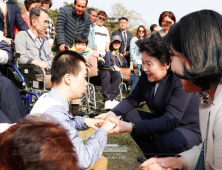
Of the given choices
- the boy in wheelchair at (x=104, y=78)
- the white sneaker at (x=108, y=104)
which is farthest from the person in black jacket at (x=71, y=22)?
the white sneaker at (x=108, y=104)

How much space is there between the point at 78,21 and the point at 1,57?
2745mm

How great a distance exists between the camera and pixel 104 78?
5.45 metres

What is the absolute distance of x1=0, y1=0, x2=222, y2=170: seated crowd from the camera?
0.82 metres

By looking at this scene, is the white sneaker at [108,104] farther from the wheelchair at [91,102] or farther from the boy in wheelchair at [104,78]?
the wheelchair at [91,102]

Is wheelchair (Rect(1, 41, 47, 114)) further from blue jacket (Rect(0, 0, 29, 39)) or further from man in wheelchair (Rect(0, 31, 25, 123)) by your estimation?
blue jacket (Rect(0, 0, 29, 39))

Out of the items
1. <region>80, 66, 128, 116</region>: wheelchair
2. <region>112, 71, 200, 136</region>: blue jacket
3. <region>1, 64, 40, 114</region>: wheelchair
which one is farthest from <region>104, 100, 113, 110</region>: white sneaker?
<region>112, 71, 200, 136</region>: blue jacket

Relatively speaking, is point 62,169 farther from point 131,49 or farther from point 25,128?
point 131,49

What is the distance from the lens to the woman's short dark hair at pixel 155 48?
243cm

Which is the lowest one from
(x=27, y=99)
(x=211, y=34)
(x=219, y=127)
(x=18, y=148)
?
(x=27, y=99)

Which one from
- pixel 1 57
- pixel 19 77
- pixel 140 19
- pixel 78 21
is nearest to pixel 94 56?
pixel 78 21

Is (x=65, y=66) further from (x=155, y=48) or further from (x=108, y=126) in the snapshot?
(x=155, y=48)

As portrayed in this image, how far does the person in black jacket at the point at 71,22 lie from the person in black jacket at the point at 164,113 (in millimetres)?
3046

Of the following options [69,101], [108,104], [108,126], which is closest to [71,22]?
[108,104]

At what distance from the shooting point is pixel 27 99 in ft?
11.3
